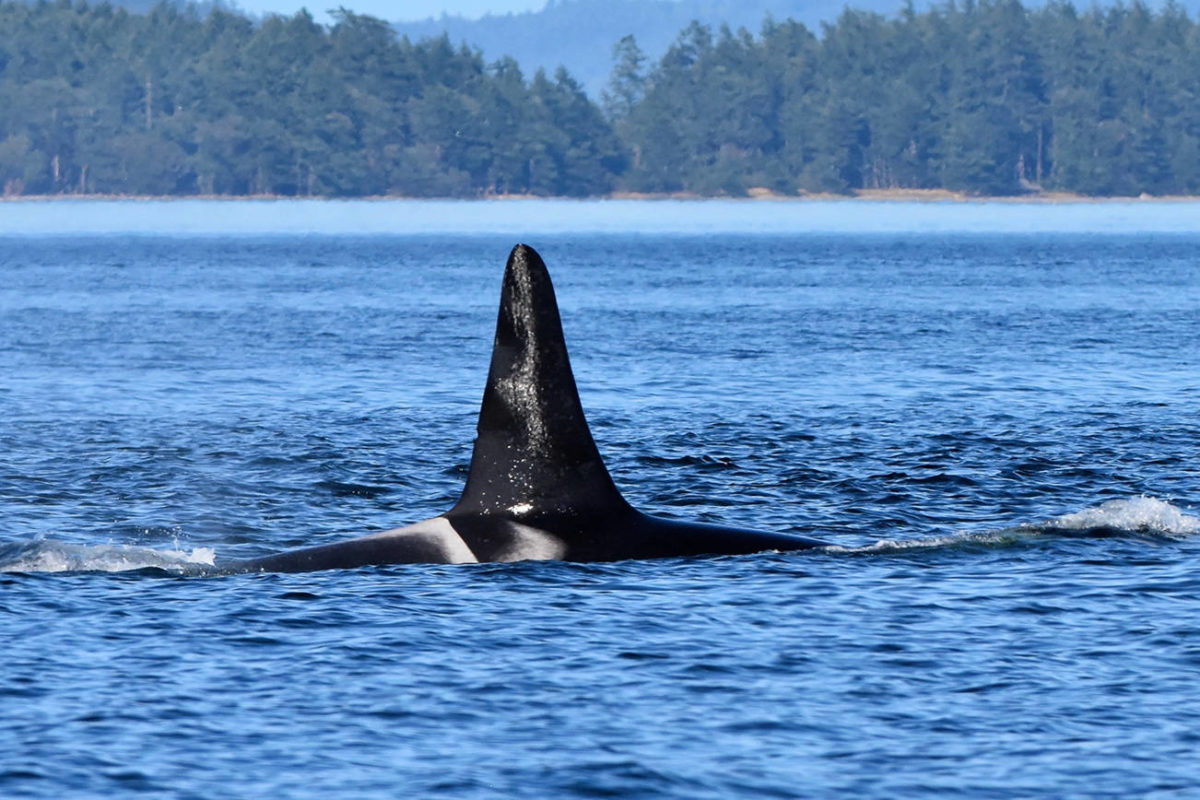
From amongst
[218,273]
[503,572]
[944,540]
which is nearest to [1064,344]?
[944,540]

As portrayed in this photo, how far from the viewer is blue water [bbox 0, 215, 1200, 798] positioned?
1166 centimetres

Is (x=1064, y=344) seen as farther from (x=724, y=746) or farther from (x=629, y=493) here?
(x=724, y=746)

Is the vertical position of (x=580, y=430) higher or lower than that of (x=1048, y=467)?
higher

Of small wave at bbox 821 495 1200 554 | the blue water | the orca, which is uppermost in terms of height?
the orca

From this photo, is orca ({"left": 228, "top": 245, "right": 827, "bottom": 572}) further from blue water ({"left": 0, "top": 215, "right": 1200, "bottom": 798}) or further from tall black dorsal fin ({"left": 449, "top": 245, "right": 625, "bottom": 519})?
blue water ({"left": 0, "top": 215, "right": 1200, "bottom": 798})

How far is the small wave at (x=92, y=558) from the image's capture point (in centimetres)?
1722

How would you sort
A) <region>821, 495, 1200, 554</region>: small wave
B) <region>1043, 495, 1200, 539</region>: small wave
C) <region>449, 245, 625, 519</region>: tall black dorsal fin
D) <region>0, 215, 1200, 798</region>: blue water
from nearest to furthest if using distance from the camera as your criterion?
<region>0, 215, 1200, 798</region>: blue water < <region>449, 245, 625, 519</region>: tall black dorsal fin < <region>821, 495, 1200, 554</region>: small wave < <region>1043, 495, 1200, 539</region>: small wave

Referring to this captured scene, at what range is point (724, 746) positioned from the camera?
11836mm

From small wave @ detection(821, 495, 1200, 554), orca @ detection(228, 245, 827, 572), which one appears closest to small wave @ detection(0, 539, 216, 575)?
orca @ detection(228, 245, 827, 572)

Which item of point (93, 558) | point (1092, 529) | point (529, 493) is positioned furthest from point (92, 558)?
point (1092, 529)

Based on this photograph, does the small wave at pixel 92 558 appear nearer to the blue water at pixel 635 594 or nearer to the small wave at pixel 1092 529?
the blue water at pixel 635 594

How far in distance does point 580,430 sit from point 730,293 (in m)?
66.1

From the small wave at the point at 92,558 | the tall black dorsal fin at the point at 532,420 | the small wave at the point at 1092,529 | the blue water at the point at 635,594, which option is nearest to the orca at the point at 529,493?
the tall black dorsal fin at the point at 532,420

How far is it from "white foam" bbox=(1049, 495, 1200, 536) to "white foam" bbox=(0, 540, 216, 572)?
326 inches
